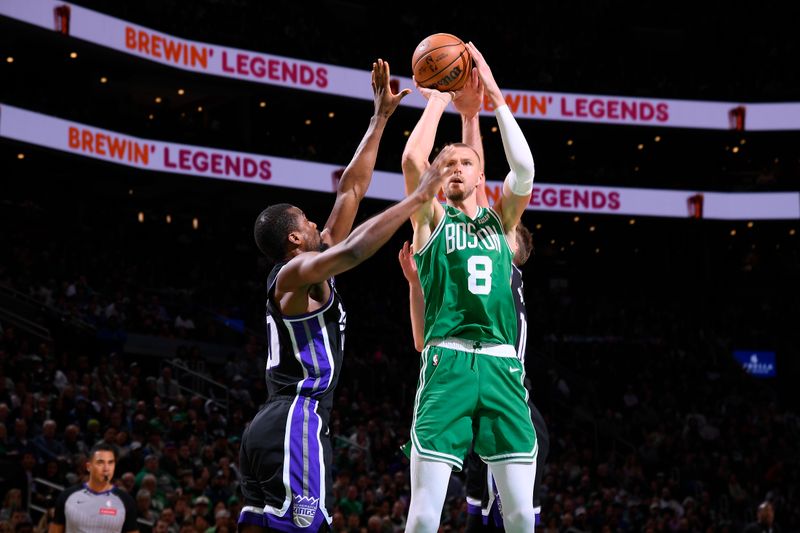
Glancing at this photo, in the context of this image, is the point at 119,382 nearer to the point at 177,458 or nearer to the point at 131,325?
the point at 177,458

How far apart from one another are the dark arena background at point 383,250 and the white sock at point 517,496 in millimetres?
7071

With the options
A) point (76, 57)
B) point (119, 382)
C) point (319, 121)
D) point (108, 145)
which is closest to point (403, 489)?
point (119, 382)

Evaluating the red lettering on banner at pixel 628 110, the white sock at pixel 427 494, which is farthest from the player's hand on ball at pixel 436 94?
the red lettering on banner at pixel 628 110

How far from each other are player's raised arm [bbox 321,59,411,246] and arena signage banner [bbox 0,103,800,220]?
18.3m

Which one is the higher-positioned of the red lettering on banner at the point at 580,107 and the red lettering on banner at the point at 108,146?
the red lettering on banner at the point at 580,107

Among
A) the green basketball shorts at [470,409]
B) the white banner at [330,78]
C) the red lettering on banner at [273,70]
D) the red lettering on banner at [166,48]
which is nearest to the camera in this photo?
the green basketball shorts at [470,409]

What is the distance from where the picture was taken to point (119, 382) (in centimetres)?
1614

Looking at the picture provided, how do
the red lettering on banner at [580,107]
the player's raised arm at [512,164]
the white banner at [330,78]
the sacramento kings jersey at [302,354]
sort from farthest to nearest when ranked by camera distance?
1. the red lettering on banner at [580,107]
2. the white banner at [330,78]
3. the player's raised arm at [512,164]
4. the sacramento kings jersey at [302,354]

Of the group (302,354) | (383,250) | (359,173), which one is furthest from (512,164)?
(383,250)

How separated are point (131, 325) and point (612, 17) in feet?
69.4

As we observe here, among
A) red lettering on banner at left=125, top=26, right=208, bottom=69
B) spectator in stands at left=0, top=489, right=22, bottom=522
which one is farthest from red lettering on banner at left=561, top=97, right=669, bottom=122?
spectator in stands at left=0, top=489, right=22, bottom=522

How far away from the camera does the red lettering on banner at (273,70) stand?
86.6ft

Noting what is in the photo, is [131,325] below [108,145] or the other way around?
below

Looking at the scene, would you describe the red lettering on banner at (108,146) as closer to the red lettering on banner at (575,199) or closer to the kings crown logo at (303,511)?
the red lettering on banner at (575,199)
